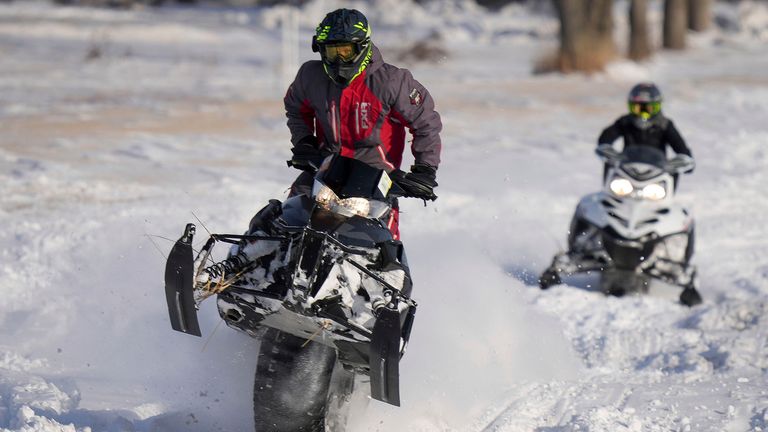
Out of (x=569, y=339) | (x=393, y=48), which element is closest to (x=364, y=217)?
(x=569, y=339)

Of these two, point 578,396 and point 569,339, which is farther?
point 569,339

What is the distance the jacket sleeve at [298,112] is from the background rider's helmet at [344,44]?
463 millimetres

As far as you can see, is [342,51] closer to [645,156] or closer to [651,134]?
[645,156]

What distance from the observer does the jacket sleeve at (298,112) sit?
18.9 ft

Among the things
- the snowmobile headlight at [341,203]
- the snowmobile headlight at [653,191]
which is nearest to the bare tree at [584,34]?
the snowmobile headlight at [653,191]

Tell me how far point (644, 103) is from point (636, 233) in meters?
1.34

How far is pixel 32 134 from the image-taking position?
581 inches

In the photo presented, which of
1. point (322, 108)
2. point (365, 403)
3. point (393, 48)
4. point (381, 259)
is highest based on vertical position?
point (322, 108)

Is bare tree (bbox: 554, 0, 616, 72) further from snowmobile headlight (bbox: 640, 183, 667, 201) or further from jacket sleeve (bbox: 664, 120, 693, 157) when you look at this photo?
snowmobile headlight (bbox: 640, 183, 667, 201)

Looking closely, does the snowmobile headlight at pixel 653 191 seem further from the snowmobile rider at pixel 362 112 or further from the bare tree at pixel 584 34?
the bare tree at pixel 584 34

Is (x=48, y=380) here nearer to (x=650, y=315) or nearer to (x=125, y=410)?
(x=125, y=410)

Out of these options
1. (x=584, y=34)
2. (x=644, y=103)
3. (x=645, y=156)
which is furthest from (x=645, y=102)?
(x=584, y=34)

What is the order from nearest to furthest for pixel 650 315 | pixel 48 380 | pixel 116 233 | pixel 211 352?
pixel 48 380, pixel 211 352, pixel 650 315, pixel 116 233

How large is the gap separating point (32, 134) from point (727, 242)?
948cm
